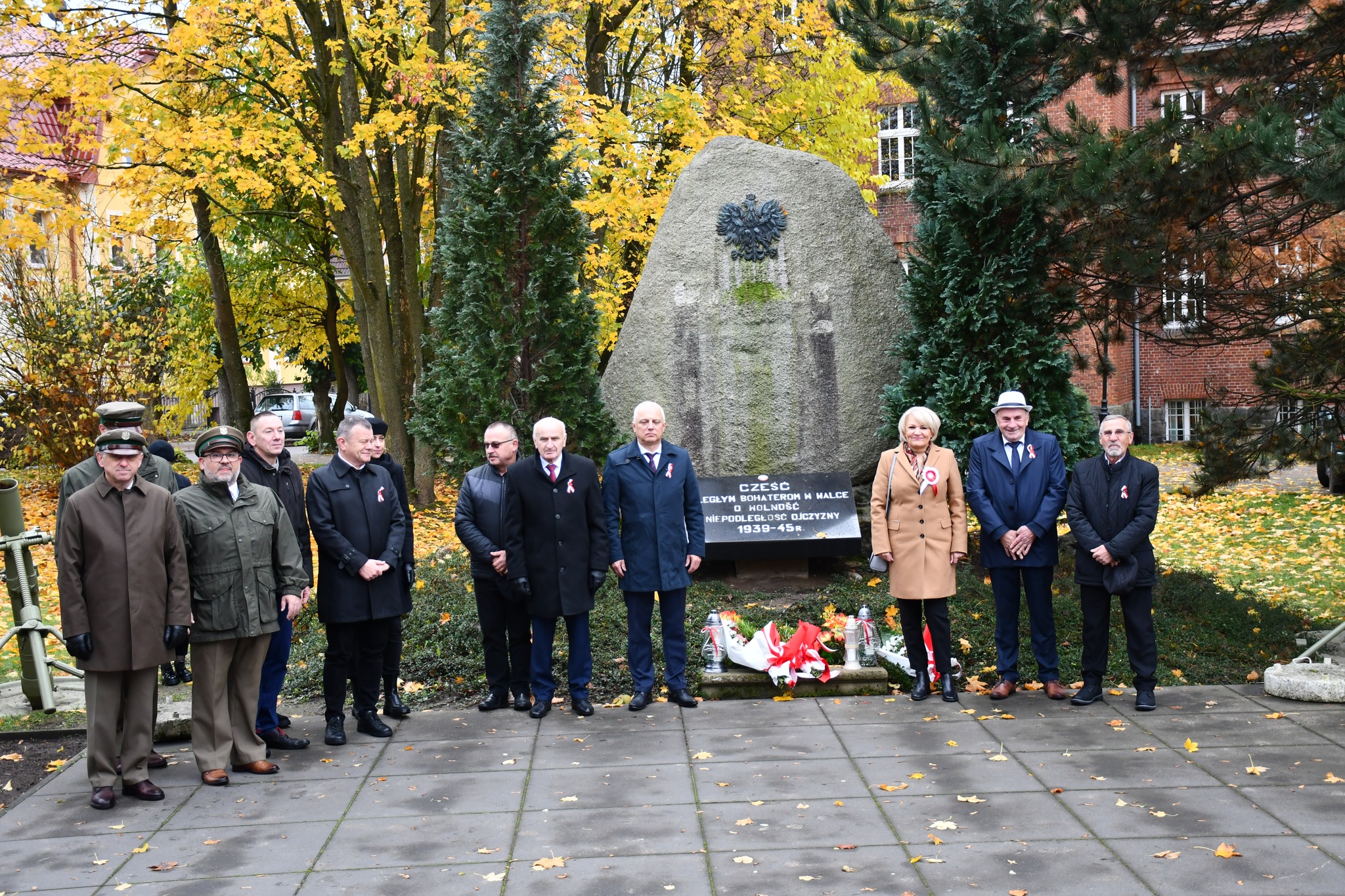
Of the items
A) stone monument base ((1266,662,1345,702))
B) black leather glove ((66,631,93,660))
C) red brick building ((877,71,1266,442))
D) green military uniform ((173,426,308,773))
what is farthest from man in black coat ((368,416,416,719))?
red brick building ((877,71,1266,442))

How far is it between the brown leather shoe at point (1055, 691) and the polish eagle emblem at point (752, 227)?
15.8 ft

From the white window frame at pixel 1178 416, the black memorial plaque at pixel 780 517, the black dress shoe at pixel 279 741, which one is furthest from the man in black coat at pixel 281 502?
the white window frame at pixel 1178 416

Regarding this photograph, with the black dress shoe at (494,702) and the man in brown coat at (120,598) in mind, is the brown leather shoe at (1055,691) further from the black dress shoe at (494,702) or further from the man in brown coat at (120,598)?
the man in brown coat at (120,598)

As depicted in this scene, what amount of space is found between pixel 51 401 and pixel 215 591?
43.0 feet

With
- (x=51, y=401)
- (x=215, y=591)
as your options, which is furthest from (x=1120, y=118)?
(x=215, y=591)

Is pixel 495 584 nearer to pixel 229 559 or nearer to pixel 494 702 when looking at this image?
pixel 494 702

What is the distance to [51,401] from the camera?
55.6 feet

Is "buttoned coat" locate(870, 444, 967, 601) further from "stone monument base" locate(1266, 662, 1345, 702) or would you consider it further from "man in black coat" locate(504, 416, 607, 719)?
"stone monument base" locate(1266, 662, 1345, 702)

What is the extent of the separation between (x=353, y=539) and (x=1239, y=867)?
4596 millimetres

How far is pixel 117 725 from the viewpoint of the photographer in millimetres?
5711

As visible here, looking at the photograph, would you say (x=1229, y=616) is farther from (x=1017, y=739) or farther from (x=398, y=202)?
(x=398, y=202)

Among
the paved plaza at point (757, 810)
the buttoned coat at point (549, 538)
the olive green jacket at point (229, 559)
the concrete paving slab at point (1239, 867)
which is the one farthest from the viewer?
the buttoned coat at point (549, 538)

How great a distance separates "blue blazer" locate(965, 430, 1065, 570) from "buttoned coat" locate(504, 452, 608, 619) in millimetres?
2368

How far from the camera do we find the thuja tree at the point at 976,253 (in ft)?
28.8
